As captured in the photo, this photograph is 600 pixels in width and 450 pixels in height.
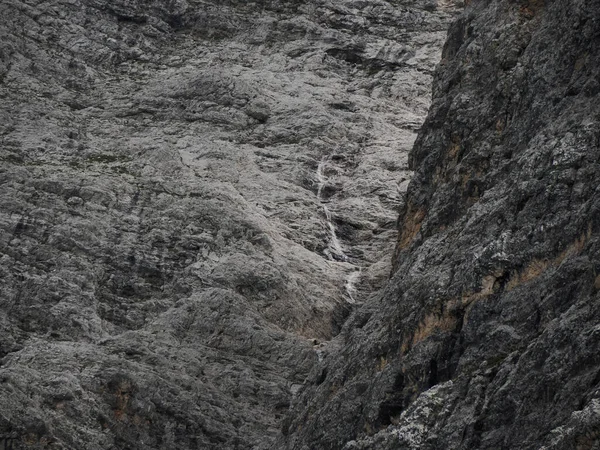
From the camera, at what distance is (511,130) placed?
53094mm

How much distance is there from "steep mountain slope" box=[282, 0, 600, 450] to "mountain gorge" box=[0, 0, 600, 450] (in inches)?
4.0

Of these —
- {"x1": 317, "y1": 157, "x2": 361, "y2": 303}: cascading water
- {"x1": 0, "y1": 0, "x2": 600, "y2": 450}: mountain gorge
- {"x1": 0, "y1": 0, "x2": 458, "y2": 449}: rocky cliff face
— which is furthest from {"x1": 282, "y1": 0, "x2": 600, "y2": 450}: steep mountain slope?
{"x1": 317, "y1": 157, "x2": 361, "y2": 303}: cascading water

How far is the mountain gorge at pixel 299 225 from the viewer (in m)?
40.7

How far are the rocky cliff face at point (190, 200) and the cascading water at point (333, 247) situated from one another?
136 mm

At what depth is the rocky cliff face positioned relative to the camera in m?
59.9

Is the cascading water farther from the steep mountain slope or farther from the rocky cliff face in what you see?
the steep mountain slope

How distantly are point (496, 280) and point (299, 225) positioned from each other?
34364 mm

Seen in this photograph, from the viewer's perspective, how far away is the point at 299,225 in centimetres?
7612

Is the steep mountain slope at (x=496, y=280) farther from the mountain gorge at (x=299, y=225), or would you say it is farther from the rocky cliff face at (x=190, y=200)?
the rocky cliff face at (x=190, y=200)

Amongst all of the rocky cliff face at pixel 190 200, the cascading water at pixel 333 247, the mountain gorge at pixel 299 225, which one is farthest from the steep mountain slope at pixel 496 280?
the cascading water at pixel 333 247

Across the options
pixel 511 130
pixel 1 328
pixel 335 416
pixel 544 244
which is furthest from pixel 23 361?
pixel 544 244

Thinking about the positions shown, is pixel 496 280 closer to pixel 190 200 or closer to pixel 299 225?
pixel 299 225

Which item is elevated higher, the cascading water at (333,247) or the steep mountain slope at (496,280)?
the steep mountain slope at (496,280)

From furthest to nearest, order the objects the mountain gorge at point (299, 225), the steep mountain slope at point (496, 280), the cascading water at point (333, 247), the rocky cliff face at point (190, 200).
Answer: the cascading water at point (333, 247) < the rocky cliff face at point (190, 200) < the mountain gorge at point (299, 225) < the steep mountain slope at point (496, 280)
